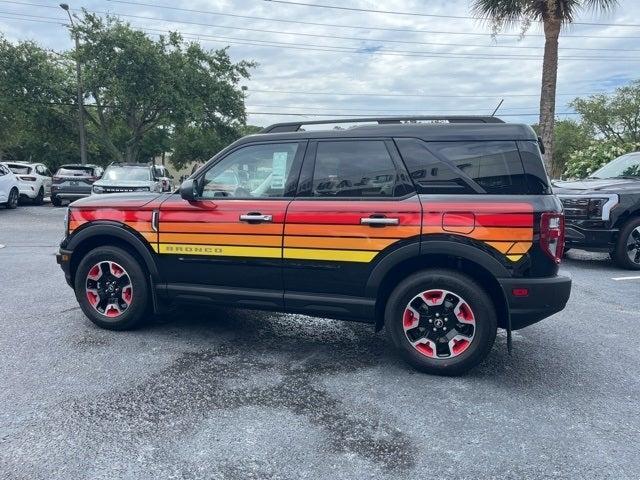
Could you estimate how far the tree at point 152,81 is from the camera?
25516mm

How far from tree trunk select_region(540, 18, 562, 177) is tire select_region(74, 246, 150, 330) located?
11736 millimetres

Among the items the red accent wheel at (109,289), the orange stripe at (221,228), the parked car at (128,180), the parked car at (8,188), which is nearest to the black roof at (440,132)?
the orange stripe at (221,228)

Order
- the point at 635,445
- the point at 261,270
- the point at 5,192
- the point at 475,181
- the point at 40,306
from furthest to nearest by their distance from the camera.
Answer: the point at 5,192 → the point at 40,306 → the point at 261,270 → the point at 475,181 → the point at 635,445

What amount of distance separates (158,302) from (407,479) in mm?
2905

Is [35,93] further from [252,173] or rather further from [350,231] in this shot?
[350,231]

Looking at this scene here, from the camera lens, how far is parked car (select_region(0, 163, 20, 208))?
16.3 metres

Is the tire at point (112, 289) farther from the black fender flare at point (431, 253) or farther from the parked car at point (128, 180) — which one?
the parked car at point (128, 180)

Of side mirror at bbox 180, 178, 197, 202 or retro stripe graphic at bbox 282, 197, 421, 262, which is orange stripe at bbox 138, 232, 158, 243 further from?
retro stripe graphic at bbox 282, 197, 421, 262

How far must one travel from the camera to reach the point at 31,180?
741 inches

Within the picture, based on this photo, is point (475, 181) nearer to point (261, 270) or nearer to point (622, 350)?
point (261, 270)

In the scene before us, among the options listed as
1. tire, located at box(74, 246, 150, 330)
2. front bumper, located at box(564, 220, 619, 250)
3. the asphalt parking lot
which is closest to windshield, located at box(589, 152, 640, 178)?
front bumper, located at box(564, 220, 619, 250)

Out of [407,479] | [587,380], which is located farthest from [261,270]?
[587,380]

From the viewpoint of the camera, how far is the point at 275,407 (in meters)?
3.40

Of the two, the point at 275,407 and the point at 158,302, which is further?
the point at 158,302
